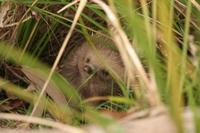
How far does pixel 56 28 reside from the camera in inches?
128

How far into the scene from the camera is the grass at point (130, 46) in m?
1.25

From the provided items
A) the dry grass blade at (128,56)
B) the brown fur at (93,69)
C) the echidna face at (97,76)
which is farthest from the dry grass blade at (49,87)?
the dry grass blade at (128,56)

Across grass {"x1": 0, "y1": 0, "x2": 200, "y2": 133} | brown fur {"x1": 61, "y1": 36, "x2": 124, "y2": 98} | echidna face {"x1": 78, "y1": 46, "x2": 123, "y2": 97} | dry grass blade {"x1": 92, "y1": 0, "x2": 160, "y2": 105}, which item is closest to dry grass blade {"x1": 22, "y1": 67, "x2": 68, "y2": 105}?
grass {"x1": 0, "y1": 0, "x2": 200, "y2": 133}

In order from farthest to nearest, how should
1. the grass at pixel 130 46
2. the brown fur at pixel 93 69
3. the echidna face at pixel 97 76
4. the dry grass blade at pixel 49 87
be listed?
the echidna face at pixel 97 76 → the brown fur at pixel 93 69 → the dry grass blade at pixel 49 87 → the grass at pixel 130 46

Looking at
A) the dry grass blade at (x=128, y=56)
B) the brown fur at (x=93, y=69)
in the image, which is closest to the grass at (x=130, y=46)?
the dry grass blade at (x=128, y=56)

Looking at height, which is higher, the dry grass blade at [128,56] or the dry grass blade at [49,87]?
the dry grass blade at [128,56]

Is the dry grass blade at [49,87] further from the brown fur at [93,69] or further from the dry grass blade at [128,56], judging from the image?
the dry grass blade at [128,56]

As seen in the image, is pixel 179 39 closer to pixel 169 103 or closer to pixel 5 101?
pixel 5 101

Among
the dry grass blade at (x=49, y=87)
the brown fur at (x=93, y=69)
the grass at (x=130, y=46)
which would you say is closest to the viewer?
the grass at (x=130, y=46)

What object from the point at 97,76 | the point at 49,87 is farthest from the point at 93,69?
the point at 49,87

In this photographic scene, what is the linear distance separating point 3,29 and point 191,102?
6.33 ft

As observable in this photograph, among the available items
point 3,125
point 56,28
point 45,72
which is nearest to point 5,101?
point 3,125

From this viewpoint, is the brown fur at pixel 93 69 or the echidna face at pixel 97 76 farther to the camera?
the echidna face at pixel 97 76

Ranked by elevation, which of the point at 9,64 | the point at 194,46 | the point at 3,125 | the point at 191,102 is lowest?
the point at 3,125
